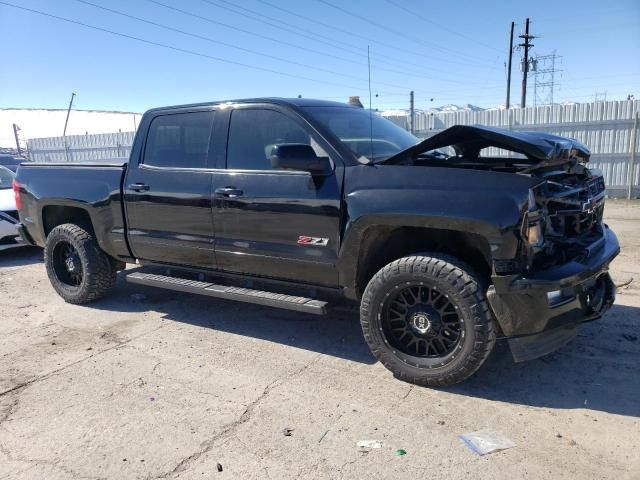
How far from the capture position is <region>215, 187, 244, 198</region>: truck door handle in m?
4.15

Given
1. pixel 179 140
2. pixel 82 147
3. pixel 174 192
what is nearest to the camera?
pixel 174 192

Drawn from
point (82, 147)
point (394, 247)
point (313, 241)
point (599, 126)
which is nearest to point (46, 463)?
point (313, 241)

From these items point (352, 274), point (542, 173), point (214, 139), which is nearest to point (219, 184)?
point (214, 139)

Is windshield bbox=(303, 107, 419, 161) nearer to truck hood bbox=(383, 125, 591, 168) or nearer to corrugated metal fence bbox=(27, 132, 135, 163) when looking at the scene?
truck hood bbox=(383, 125, 591, 168)

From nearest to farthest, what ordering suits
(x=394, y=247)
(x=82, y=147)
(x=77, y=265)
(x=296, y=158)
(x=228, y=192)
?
(x=296, y=158)
(x=394, y=247)
(x=228, y=192)
(x=77, y=265)
(x=82, y=147)

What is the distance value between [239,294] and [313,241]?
0.86 metres

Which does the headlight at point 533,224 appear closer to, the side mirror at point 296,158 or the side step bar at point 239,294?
the side mirror at point 296,158

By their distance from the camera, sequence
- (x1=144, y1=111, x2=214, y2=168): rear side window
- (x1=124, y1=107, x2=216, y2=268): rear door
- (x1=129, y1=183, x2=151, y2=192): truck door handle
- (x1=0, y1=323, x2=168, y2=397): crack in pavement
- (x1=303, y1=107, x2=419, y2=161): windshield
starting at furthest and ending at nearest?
1. (x1=129, y1=183, x2=151, y2=192): truck door handle
2. (x1=144, y1=111, x2=214, y2=168): rear side window
3. (x1=124, y1=107, x2=216, y2=268): rear door
4. (x1=303, y1=107, x2=419, y2=161): windshield
5. (x1=0, y1=323, x2=168, y2=397): crack in pavement

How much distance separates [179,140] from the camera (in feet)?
15.7

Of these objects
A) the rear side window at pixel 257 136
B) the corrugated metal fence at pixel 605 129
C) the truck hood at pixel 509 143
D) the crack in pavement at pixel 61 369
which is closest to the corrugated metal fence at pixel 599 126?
the corrugated metal fence at pixel 605 129

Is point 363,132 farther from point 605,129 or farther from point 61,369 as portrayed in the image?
point 605,129

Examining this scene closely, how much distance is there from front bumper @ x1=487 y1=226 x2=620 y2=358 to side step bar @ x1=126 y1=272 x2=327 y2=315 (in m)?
1.30

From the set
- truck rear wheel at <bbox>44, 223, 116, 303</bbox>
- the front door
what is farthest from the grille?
truck rear wheel at <bbox>44, 223, 116, 303</bbox>

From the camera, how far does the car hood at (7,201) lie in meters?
8.21
